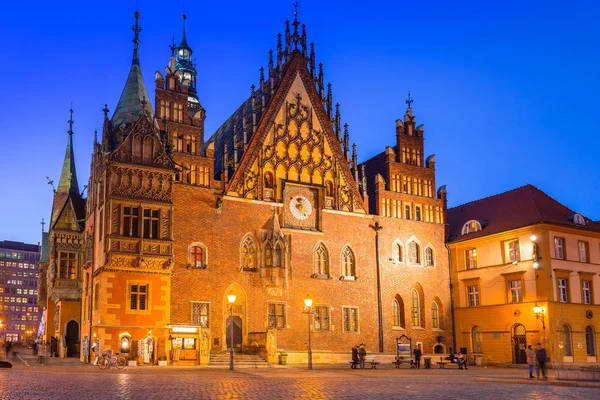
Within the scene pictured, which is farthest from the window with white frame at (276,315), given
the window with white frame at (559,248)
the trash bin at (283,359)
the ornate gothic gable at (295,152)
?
the window with white frame at (559,248)

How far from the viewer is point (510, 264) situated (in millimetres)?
51188

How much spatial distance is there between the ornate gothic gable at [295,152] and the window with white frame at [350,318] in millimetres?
7365

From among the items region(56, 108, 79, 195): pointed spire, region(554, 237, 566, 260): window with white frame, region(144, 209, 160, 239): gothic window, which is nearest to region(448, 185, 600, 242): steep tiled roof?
region(554, 237, 566, 260): window with white frame

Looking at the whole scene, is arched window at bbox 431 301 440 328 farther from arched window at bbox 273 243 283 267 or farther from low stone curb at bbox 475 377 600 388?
low stone curb at bbox 475 377 600 388

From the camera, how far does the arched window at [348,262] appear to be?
5150cm

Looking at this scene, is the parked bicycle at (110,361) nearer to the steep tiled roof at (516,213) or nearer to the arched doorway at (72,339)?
the arched doorway at (72,339)

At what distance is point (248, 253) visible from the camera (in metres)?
47.7

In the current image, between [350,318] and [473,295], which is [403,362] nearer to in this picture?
[350,318]

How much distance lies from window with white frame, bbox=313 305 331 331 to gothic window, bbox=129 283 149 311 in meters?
12.6

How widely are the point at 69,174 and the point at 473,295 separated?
36154mm

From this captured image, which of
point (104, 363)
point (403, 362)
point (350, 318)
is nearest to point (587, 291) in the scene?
point (403, 362)

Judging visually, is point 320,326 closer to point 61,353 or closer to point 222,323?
point 222,323

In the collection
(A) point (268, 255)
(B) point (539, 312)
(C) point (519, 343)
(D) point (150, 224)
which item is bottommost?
(C) point (519, 343)

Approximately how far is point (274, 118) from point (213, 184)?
7141 millimetres
